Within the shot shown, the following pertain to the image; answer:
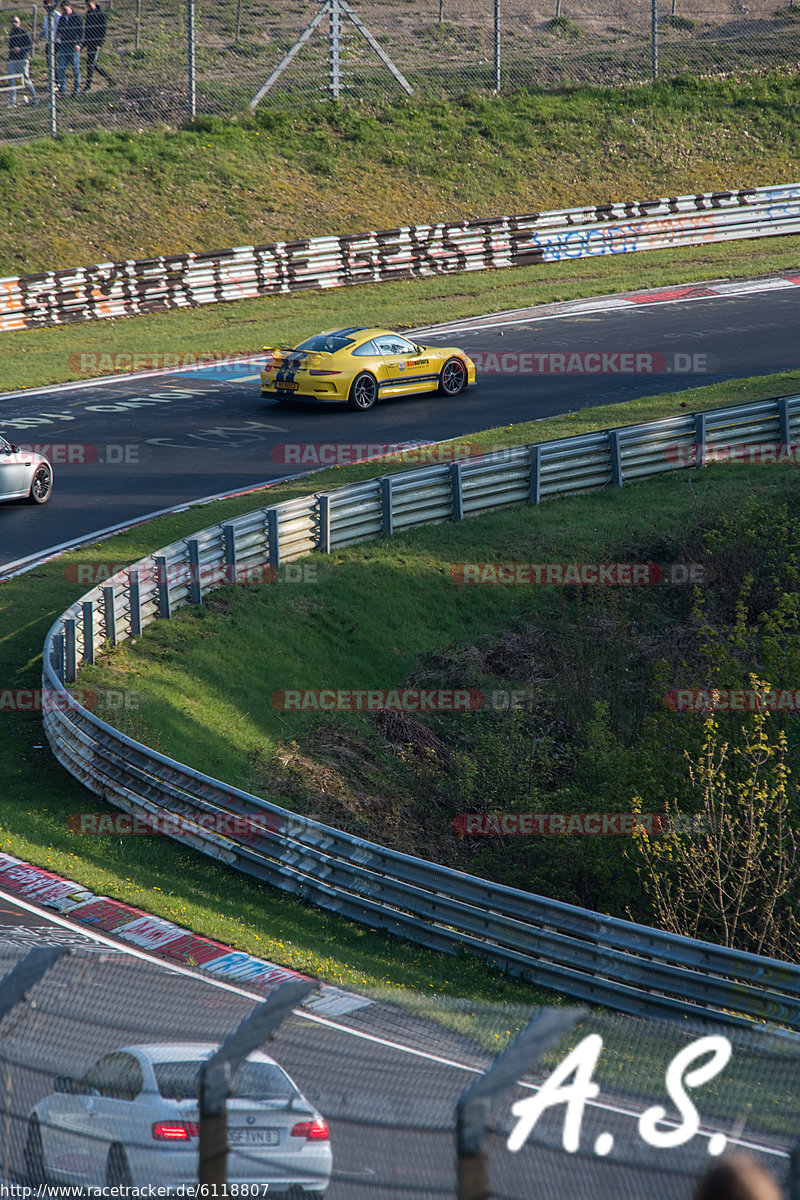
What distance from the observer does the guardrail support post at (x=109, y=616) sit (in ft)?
52.9

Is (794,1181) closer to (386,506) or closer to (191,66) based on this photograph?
(386,506)

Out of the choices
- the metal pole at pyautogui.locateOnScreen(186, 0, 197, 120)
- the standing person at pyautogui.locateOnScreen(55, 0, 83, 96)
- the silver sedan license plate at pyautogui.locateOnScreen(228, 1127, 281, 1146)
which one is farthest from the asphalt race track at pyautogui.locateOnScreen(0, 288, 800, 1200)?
the standing person at pyautogui.locateOnScreen(55, 0, 83, 96)

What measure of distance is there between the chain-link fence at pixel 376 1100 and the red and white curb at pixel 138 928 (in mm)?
4594

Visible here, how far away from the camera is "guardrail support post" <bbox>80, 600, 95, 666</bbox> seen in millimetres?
15594

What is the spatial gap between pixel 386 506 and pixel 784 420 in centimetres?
841

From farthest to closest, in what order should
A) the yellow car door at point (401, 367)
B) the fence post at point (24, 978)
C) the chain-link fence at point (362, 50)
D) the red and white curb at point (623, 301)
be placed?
1. the chain-link fence at point (362, 50)
2. the red and white curb at point (623, 301)
3. the yellow car door at point (401, 367)
4. the fence post at point (24, 978)

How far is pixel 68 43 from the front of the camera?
41594 mm

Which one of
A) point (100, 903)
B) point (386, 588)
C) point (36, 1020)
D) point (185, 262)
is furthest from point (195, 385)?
point (36, 1020)

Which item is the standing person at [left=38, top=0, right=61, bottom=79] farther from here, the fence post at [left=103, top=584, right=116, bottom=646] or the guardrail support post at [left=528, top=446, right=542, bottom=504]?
the fence post at [left=103, top=584, right=116, bottom=646]


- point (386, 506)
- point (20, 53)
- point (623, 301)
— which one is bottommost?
point (386, 506)

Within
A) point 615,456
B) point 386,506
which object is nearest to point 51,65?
point 615,456

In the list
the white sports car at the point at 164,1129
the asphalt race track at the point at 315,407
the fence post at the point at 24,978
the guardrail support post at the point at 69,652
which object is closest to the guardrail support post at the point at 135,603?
the guardrail support post at the point at 69,652

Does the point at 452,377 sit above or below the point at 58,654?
above

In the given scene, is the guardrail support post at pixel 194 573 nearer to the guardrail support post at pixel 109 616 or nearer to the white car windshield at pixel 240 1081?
the guardrail support post at pixel 109 616
